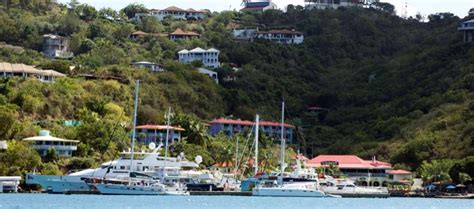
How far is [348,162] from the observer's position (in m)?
120

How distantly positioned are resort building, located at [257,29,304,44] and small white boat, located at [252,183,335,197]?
6626 centimetres

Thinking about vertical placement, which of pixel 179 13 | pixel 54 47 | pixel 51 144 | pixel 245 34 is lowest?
pixel 51 144

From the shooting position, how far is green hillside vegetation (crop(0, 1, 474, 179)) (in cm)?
Result: 11631

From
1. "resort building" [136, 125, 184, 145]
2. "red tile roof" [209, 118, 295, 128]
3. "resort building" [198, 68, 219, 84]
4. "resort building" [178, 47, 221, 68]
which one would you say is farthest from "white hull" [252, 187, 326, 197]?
"resort building" [178, 47, 221, 68]

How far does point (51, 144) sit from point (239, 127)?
3164cm

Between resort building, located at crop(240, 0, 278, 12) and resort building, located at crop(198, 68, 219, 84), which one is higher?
resort building, located at crop(240, 0, 278, 12)

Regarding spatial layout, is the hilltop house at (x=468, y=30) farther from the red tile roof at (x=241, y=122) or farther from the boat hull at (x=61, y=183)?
the boat hull at (x=61, y=183)

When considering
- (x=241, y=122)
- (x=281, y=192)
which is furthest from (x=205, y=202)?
(x=241, y=122)

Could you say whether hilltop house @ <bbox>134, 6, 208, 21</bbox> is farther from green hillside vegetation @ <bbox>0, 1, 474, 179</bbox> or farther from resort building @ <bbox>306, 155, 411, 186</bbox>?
resort building @ <bbox>306, 155, 411, 186</bbox>

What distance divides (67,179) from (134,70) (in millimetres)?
40340

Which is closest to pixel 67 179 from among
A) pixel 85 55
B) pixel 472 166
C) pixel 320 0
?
pixel 472 166

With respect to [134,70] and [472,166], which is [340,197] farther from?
[134,70]

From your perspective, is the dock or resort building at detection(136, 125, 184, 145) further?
resort building at detection(136, 125, 184, 145)

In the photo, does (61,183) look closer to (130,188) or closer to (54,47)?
(130,188)
